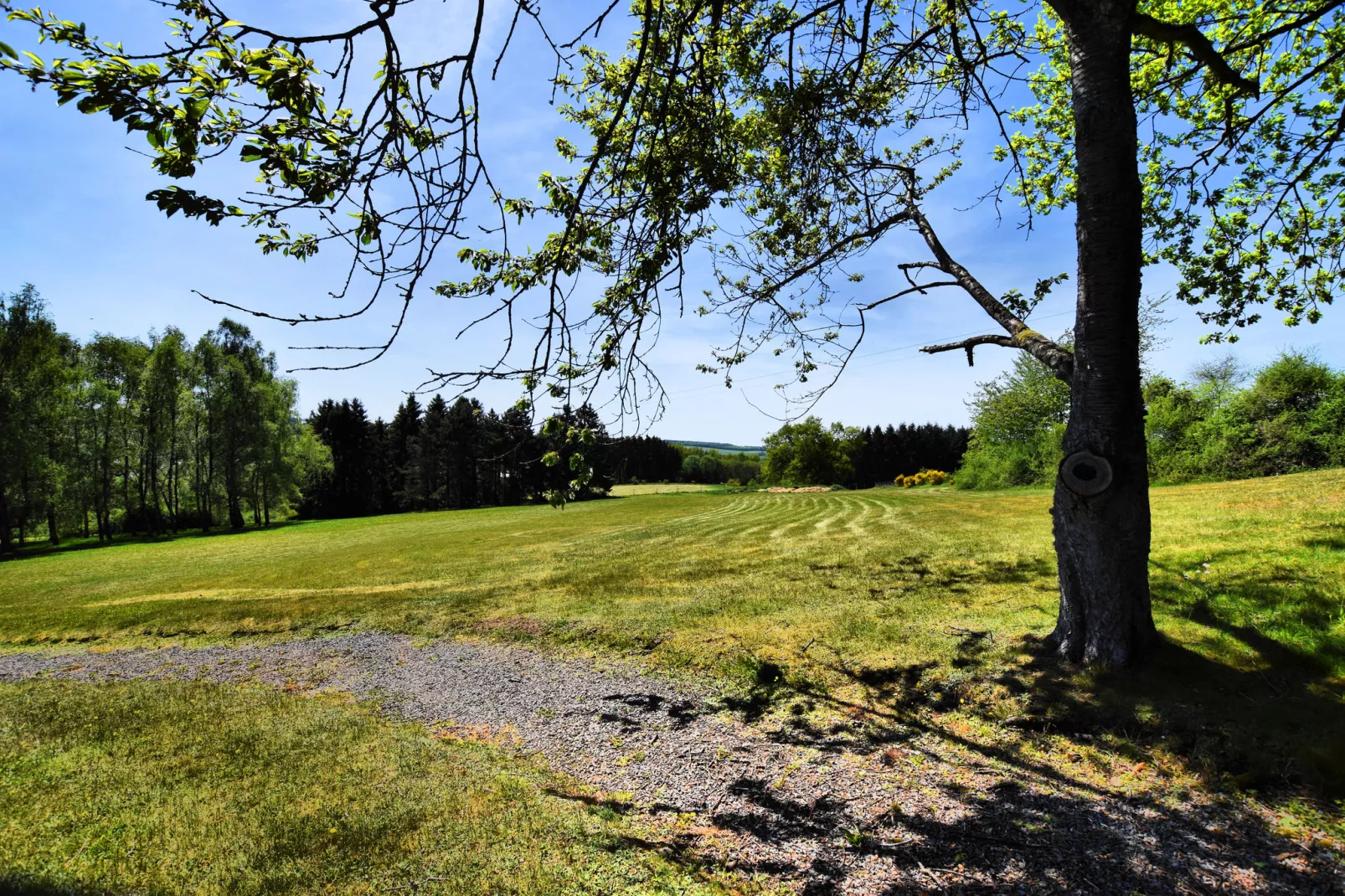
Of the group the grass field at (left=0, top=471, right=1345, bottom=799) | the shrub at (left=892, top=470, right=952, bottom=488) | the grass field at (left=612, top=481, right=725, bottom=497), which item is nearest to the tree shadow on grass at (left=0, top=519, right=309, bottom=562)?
the grass field at (left=0, top=471, right=1345, bottom=799)

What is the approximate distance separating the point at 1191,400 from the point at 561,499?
36.0 metres

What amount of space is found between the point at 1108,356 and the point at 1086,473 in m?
0.97

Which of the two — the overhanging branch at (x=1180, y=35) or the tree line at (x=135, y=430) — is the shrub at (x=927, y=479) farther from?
the tree line at (x=135, y=430)

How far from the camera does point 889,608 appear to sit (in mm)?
7578

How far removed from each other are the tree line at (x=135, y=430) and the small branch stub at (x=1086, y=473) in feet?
122

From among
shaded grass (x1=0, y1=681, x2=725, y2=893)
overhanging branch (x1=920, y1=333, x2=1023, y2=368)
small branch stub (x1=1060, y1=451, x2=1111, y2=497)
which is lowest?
shaded grass (x1=0, y1=681, x2=725, y2=893)

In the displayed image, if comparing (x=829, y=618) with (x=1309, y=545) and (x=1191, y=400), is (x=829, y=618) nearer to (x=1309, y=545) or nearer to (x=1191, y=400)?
(x=1309, y=545)

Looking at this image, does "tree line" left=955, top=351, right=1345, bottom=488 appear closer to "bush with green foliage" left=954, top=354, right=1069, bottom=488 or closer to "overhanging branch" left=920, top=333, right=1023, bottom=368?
"bush with green foliage" left=954, top=354, right=1069, bottom=488

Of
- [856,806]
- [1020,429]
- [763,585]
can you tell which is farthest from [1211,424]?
[856,806]

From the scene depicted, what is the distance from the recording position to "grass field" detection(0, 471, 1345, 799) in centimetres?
412

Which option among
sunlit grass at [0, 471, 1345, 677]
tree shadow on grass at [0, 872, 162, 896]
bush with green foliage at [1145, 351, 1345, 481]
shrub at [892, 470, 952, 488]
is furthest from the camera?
shrub at [892, 470, 952, 488]

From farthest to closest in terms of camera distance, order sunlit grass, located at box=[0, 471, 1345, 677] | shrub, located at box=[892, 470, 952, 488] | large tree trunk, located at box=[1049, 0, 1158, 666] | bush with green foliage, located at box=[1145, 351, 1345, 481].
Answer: shrub, located at box=[892, 470, 952, 488] < bush with green foliage, located at box=[1145, 351, 1345, 481] < sunlit grass, located at box=[0, 471, 1345, 677] < large tree trunk, located at box=[1049, 0, 1158, 666]

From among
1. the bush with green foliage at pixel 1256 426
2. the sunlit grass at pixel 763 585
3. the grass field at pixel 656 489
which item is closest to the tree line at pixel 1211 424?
the bush with green foliage at pixel 1256 426

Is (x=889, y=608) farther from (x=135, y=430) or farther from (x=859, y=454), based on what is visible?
(x=859, y=454)
